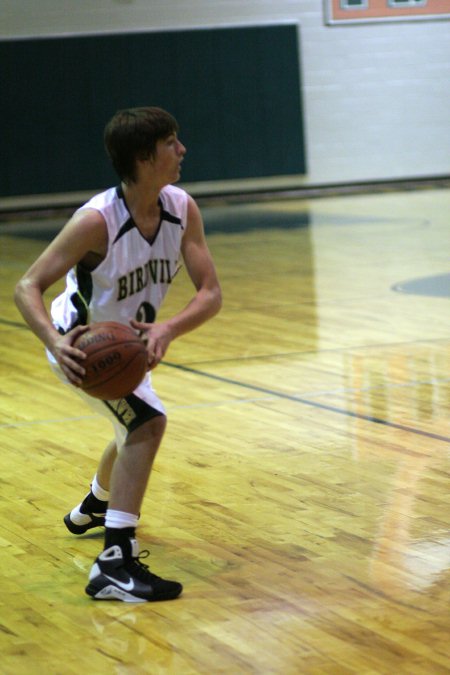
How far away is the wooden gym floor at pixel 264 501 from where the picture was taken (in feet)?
9.55

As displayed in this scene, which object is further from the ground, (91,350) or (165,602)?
(91,350)

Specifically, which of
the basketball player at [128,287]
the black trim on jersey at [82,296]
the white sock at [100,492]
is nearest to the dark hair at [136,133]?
the basketball player at [128,287]

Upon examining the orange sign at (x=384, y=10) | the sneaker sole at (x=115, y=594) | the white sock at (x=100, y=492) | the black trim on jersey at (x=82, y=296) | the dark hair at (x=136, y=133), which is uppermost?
the orange sign at (x=384, y=10)

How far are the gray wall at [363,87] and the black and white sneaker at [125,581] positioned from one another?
14.3 m

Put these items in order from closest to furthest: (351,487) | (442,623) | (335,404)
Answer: (442,623) → (351,487) → (335,404)

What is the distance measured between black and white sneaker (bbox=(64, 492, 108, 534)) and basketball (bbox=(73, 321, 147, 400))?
0.68 metres

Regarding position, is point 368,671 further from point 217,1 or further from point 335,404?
point 217,1

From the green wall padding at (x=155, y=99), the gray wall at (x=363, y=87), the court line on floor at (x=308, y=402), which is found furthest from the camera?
the gray wall at (x=363, y=87)

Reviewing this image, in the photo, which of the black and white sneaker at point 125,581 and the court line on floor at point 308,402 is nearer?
the black and white sneaker at point 125,581

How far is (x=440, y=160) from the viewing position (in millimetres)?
18250

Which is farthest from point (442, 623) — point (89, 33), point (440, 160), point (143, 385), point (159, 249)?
point (440, 160)

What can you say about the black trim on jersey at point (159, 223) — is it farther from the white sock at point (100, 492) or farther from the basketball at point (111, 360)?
the white sock at point (100, 492)

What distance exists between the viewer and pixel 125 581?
3258mm

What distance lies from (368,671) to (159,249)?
1.31m
